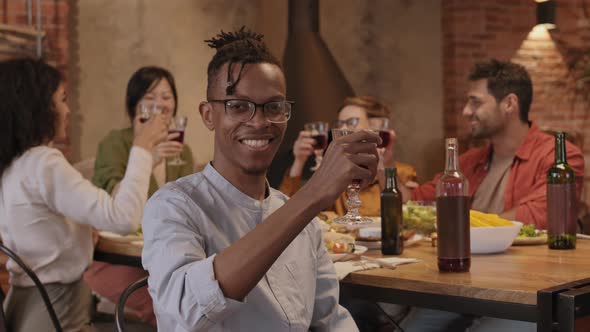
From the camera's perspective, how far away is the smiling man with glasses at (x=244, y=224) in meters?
1.20

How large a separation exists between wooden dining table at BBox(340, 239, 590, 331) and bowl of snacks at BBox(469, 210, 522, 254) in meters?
0.04

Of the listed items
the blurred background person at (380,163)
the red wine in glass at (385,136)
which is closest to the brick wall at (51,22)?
the blurred background person at (380,163)

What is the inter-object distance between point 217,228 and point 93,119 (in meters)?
3.73

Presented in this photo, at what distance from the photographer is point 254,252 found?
118 centimetres

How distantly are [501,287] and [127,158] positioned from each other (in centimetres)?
248

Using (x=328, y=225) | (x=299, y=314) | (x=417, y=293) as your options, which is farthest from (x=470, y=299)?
(x=328, y=225)

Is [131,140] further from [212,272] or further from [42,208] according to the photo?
[212,272]

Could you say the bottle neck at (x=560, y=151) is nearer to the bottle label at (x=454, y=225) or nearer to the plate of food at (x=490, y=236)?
the plate of food at (x=490, y=236)

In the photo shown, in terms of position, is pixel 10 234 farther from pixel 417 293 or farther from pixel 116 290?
pixel 417 293

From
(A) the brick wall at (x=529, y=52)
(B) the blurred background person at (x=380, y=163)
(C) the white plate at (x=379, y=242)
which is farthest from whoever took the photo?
(A) the brick wall at (x=529, y=52)

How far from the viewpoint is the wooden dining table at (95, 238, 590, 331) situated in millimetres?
1500

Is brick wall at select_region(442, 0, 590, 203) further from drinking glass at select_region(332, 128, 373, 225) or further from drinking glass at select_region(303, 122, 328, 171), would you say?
drinking glass at select_region(332, 128, 373, 225)

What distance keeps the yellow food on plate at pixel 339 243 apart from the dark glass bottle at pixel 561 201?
1.97ft

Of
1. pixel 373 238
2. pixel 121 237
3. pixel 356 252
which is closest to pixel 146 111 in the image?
pixel 121 237
